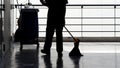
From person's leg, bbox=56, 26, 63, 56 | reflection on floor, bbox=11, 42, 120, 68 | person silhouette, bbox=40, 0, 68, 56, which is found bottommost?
reflection on floor, bbox=11, 42, 120, 68

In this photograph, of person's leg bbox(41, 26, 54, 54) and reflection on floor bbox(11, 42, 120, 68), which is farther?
person's leg bbox(41, 26, 54, 54)

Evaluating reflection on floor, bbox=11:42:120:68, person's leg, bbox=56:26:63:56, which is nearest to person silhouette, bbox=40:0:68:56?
person's leg, bbox=56:26:63:56

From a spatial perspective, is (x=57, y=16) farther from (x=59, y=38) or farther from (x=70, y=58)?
(x=70, y=58)

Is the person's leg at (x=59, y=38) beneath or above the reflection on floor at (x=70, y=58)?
above

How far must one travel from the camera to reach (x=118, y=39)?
9.58 metres

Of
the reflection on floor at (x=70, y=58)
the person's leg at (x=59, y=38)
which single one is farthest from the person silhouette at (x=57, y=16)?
the reflection on floor at (x=70, y=58)

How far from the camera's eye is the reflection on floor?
246 inches

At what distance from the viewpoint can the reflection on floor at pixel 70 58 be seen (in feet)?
20.5

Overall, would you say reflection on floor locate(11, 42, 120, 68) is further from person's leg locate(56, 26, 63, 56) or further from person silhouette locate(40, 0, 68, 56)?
person silhouette locate(40, 0, 68, 56)

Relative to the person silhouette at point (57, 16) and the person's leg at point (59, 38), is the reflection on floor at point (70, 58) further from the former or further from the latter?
the person silhouette at point (57, 16)

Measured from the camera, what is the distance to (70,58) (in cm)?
703

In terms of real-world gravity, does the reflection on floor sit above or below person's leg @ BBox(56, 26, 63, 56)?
below

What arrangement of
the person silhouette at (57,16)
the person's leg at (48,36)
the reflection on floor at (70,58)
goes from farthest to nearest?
the person's leg at (48,36) → the person silhouette at (57,16) → the reflection on floor at (70,58)

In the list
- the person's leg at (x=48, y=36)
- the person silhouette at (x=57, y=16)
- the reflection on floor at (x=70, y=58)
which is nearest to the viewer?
the reflection on floor at (x=70, y=58)
